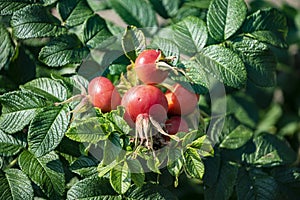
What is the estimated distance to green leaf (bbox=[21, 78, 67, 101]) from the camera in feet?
4.65

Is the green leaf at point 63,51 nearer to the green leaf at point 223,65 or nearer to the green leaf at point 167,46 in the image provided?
the green leaf at point 167,46

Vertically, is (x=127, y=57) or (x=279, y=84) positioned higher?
(x=127, y=57)

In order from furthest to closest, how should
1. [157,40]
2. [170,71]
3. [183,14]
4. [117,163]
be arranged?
[183,14]
[157,40]
[170,71]
[117,163]

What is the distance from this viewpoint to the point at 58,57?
1458mm

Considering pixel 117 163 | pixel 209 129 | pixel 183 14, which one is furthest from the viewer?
Result: pixel 183 14

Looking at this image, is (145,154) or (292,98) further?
(292,98)

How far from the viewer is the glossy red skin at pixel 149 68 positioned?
1.30m

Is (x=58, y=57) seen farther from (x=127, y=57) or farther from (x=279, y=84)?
(x=279, y=84)

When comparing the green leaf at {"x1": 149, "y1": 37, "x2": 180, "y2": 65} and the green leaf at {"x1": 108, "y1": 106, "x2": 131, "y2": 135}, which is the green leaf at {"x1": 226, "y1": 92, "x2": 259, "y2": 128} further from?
the green leaf at {"x1": 108, "y1": 106, "x2": 131, "y2": 135}

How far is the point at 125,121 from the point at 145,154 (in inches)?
3.0

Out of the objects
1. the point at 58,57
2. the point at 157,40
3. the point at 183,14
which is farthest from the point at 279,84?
the point at 58,57

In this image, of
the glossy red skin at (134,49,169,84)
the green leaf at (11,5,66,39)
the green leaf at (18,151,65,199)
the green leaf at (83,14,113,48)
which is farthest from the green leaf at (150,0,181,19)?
the green leaf at (18,151,65,199)

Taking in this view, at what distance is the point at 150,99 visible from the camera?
1.25m

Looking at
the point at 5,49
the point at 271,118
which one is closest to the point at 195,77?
the point at 5,49
